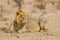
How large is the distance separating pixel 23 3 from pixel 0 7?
13.5ft

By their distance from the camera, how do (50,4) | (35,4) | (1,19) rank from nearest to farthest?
(1,19) → (35,4) → (50,4)

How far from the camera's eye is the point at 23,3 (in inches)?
1102

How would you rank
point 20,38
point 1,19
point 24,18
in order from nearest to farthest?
point 20,38 → point 24,18 → point 1,19

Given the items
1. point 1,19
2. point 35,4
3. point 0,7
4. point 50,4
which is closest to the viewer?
point 1,19

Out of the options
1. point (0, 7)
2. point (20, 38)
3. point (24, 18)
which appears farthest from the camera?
point (0, 7)

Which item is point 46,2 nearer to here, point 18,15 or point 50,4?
point 50,4

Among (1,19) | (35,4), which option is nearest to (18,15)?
(1,19)

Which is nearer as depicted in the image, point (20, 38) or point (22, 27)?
point (20, 38)

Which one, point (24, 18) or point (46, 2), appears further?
Answer: point (46, 2)

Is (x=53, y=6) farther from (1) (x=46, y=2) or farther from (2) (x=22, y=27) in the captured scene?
(2) (x=22, y=27)

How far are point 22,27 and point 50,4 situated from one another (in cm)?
1825

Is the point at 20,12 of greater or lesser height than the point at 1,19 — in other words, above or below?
above

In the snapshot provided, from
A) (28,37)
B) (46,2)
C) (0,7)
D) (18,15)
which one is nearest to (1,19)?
(0,7)

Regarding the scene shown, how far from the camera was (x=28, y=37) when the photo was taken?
375 inches
